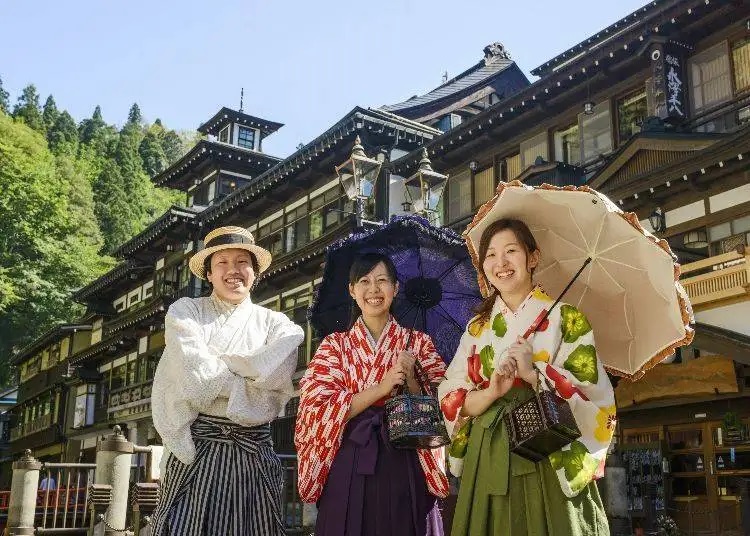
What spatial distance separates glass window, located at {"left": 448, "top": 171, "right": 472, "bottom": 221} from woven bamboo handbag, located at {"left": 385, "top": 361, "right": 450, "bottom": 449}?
17656 mm

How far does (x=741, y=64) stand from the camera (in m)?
15.0

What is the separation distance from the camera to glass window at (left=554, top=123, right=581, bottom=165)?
18.5 meters

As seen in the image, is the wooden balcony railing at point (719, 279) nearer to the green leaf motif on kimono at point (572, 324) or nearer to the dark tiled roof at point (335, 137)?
the green leaf motif on kimono at point (572, 324)

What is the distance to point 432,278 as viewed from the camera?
16.3 feet

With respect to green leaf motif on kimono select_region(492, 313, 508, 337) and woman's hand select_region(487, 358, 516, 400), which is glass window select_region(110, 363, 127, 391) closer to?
green leaf motif on kimono select_region(492, 313, 508, 337)

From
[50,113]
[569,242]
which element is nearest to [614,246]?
[569,242]

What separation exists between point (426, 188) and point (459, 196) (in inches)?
431

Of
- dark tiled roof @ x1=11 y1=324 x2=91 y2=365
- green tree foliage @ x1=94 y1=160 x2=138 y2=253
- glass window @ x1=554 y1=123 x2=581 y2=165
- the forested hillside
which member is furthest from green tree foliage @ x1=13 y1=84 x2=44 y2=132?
glass window @ x1=554 y1=123 x2=581 y2=165

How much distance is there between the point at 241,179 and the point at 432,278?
31057 millimetres

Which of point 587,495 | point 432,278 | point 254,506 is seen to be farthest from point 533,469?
point 432,278

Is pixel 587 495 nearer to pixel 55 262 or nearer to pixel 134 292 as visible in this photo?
pixel 134 292

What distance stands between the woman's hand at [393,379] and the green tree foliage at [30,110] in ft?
232

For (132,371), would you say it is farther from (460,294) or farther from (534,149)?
(460,294)

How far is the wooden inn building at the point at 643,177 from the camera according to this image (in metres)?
14.3
